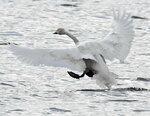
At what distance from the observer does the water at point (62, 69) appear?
16656 millimetres

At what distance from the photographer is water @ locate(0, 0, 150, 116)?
1666 cm

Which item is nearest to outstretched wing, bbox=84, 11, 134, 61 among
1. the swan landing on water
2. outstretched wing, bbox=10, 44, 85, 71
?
the swan landing on water

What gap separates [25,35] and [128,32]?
5841mm

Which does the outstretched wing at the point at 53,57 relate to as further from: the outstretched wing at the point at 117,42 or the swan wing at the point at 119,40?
the swan wing at the point at 119,40

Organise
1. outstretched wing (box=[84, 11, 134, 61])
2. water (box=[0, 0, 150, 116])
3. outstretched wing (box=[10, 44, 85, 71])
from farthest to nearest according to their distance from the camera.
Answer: outstretched wing (box=[84, 11, 134, 61])
outstretched wing (box=[10, 44, 85, 71])
water (box=[0, 0, 150, 116])

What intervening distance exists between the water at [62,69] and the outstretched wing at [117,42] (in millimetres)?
720

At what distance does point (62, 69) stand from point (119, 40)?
2.23m

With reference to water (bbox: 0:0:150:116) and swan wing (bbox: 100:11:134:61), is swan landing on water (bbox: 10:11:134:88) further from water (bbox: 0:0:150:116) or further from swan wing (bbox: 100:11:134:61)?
water (bbox: 0:0:150:116)

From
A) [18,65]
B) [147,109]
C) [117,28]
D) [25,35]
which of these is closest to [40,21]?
[25,35]

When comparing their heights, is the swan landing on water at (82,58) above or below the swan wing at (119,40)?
below

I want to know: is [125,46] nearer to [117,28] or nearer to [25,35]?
[117,28]

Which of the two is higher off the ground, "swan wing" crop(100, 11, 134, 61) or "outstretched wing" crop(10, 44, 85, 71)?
"swan wing" crop(100, 11, 134, 61)

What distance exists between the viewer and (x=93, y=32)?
24.0 meters

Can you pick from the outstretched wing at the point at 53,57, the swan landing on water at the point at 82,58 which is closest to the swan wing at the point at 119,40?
the swan landing on water at the point at 82,58
